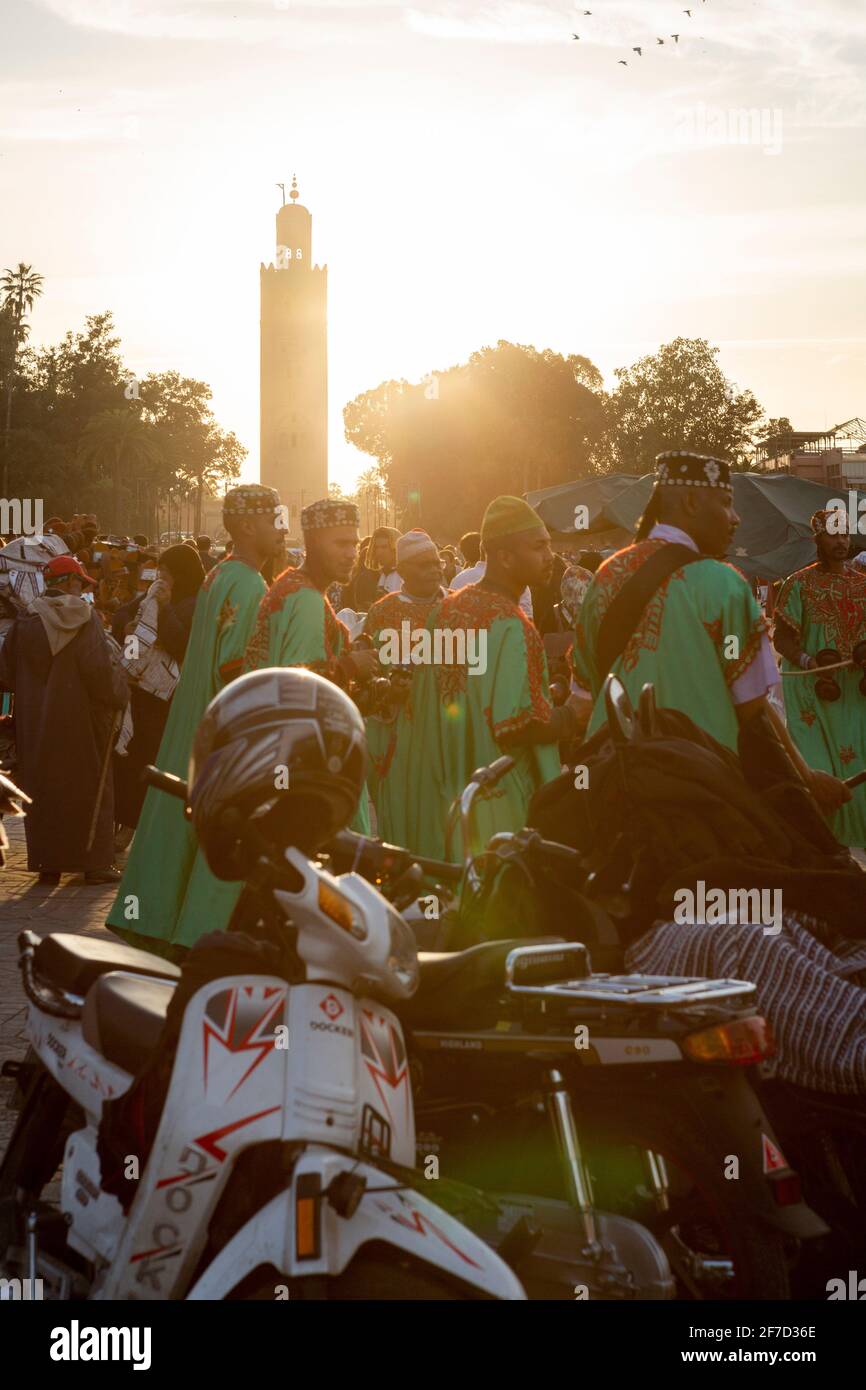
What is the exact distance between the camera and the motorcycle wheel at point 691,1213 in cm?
348

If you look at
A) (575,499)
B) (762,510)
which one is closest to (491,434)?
(762,510)

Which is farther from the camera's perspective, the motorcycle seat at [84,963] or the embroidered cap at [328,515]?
the embroidered cap at [328,515]

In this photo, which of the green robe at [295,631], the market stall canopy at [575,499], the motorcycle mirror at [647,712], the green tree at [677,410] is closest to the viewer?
the motorcycle mirror at [647,712]

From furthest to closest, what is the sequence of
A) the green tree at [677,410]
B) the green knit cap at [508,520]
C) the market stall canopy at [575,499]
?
the green tree at [677,410] < the market stall canopy at [575,499] < the green knit cap at [508,520]

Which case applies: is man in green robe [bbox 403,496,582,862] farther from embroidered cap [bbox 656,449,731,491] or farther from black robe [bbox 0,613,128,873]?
black robe [bbox 0,613,128,873]

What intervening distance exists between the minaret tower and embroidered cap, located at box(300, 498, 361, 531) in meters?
129

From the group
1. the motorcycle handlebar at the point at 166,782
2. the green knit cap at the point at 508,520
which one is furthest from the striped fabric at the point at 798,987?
the green knit cap at the point at 508,520

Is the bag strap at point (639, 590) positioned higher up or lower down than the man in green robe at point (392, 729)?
higher up

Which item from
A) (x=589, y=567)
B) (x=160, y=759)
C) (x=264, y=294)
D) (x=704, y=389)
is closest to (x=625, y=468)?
(x=704, y=389)

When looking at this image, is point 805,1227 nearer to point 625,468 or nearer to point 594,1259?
point 594,1259

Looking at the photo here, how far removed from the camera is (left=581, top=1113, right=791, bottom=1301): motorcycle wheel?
348 centimetres

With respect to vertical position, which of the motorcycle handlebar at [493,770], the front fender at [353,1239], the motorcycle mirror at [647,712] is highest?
the motorcycle mirror at [647,712]

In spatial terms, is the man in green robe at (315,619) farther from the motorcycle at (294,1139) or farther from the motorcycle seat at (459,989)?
the motorcycle at (294,1139)
